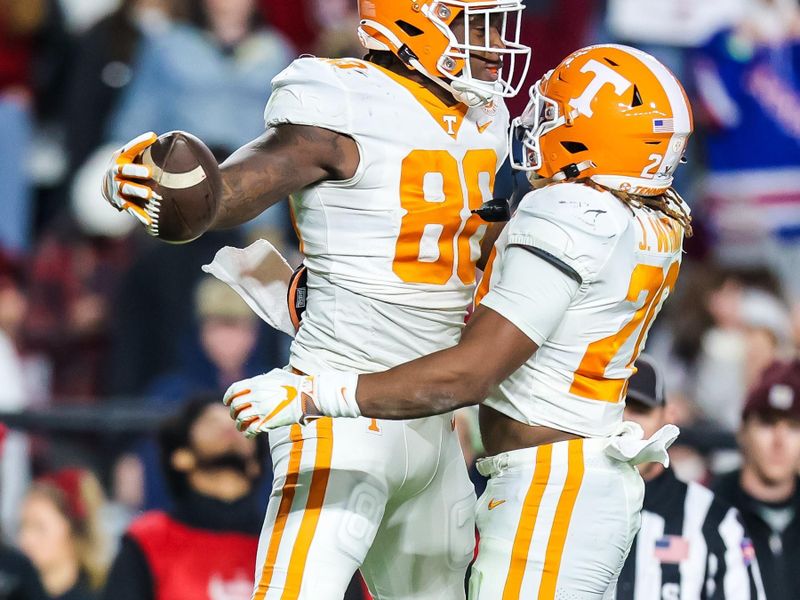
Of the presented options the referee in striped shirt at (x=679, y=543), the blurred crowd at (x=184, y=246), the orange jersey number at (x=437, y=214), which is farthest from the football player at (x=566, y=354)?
the blurred crowd at (x=184, y=246)

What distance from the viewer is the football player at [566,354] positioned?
3467mm

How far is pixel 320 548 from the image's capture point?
140 inches

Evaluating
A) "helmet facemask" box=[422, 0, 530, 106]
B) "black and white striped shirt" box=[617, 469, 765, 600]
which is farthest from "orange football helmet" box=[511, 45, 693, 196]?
"black and white striped shirt" box=[617, 469, 765, 600]

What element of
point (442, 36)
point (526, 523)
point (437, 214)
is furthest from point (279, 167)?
point (526, 523)

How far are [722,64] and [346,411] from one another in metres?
4.90

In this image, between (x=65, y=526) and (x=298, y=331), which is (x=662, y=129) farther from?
(x=65, y=526)

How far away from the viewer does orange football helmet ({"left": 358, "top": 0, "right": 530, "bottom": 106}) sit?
3746mm

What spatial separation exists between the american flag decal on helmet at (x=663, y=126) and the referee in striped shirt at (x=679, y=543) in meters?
1.16

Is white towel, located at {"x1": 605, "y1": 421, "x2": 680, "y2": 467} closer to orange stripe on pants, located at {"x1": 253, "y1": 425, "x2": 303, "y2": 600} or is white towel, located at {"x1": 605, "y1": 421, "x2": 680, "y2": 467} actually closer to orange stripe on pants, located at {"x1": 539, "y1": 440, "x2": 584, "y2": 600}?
orange stripe on pants, located at {"x1": 539, "y1": 440, "x2": 584, "y2": 600}

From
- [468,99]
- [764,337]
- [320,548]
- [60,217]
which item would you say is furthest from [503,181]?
[320,548]

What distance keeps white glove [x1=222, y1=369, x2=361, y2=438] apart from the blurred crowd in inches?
93.1

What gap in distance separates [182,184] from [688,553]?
2.01 metres

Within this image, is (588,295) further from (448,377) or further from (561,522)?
(561,522)

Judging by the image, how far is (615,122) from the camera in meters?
3.65
